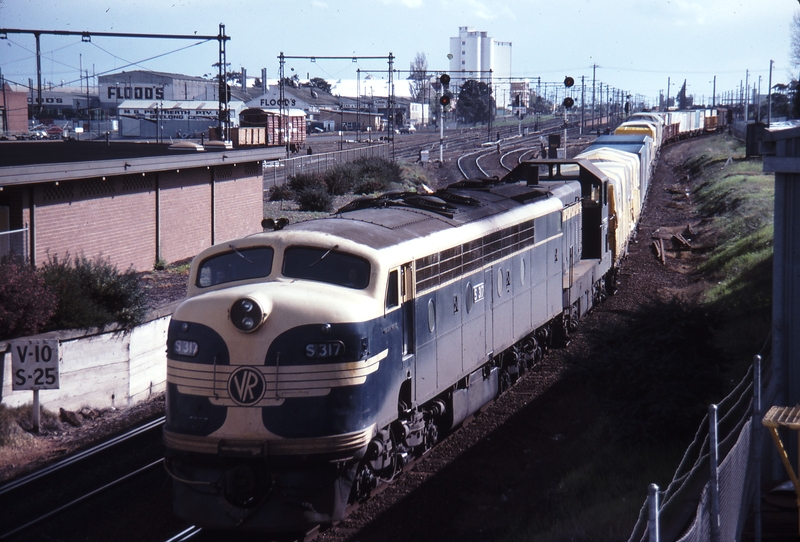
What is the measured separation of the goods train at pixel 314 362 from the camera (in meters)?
8.55

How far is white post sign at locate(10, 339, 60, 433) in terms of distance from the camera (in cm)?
1346

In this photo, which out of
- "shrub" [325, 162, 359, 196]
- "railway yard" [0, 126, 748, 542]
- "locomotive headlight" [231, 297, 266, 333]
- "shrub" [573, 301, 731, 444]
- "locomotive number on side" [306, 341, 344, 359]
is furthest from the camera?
"shrub" [325, 162, 359, 196]

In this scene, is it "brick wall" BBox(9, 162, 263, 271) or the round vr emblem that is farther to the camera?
"brick wall" BBox(9, 162, 263, 271)

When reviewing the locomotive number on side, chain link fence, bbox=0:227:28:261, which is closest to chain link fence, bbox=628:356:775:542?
the locomotive number on side

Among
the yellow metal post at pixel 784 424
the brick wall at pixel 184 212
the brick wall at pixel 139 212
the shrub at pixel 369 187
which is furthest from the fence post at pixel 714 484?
the shrub at pixel 369 187

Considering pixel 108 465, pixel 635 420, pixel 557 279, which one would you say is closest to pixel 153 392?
pixel 108 465

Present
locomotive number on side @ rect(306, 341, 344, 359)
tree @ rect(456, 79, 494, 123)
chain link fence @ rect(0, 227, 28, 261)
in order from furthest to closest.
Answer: tree @ rect(456, 79, 494, 123) → chain link fence @ rect(0, 227, 28, 261) → locomotive number on side @ rect(306, 341, 344, 359)

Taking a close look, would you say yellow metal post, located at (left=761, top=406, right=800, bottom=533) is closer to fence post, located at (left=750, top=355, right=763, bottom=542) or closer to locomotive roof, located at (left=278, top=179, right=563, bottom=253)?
fence post, located at (left=750, top=355, right=763, bottom=542)

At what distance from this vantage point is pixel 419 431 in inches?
432

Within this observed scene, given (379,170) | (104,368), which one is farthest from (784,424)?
(379,170)

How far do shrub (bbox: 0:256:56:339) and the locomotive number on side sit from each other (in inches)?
313

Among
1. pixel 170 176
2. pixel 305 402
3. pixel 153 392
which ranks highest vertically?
pixel 170 176

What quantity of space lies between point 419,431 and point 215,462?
3102 mm

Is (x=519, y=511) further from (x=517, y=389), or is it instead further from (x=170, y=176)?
(x=170, y=176)
